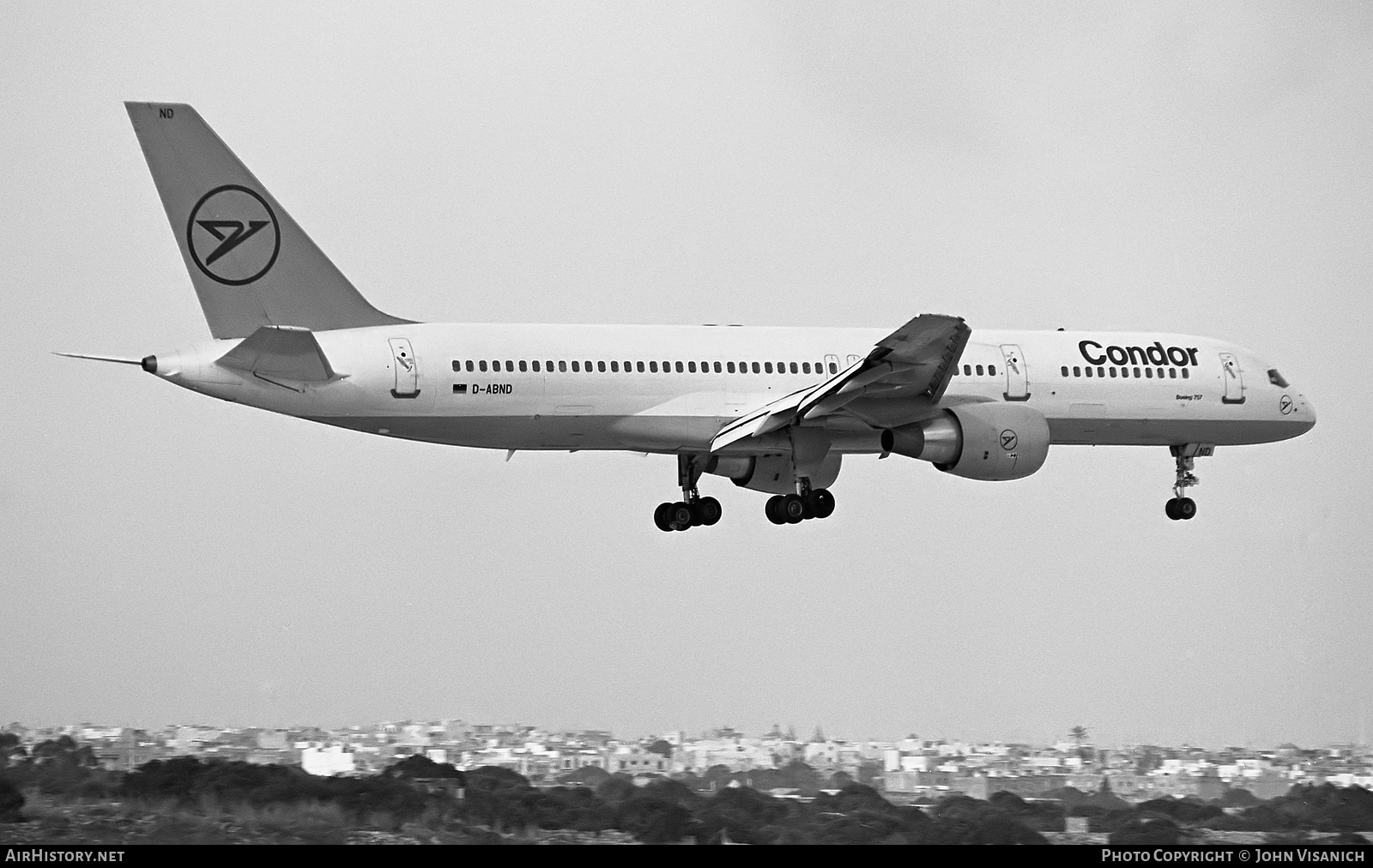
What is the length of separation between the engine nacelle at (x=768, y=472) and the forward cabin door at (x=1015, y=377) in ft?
12.2

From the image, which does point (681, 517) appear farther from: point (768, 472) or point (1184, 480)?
point (1184, 480)

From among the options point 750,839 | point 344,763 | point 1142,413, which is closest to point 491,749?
point 344,763

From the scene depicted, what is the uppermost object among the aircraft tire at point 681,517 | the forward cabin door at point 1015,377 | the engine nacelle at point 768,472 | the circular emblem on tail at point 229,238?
the circular emblem on tail at point 229,238

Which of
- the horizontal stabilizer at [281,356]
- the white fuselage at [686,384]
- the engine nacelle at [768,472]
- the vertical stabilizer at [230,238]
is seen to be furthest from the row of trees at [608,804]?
the engine nacelle at [768,472]

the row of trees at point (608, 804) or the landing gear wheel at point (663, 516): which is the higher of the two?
the landing gear wheel at point (663, 516)

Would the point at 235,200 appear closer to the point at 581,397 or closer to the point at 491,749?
the point at 581,397

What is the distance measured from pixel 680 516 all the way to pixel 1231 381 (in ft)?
40.8

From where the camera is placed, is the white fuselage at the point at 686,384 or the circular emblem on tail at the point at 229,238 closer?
the circular emblem on tail at the point at 229,238

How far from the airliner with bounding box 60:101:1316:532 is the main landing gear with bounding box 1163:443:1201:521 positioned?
1.21ft

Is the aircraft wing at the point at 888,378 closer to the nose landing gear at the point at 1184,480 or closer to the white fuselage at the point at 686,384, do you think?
the white fuselage at the point at 686,384

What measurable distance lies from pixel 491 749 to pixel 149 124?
1198 cm

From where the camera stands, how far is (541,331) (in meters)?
36.7

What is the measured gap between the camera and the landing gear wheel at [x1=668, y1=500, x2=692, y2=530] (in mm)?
40969

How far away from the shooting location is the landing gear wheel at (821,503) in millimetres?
38969
